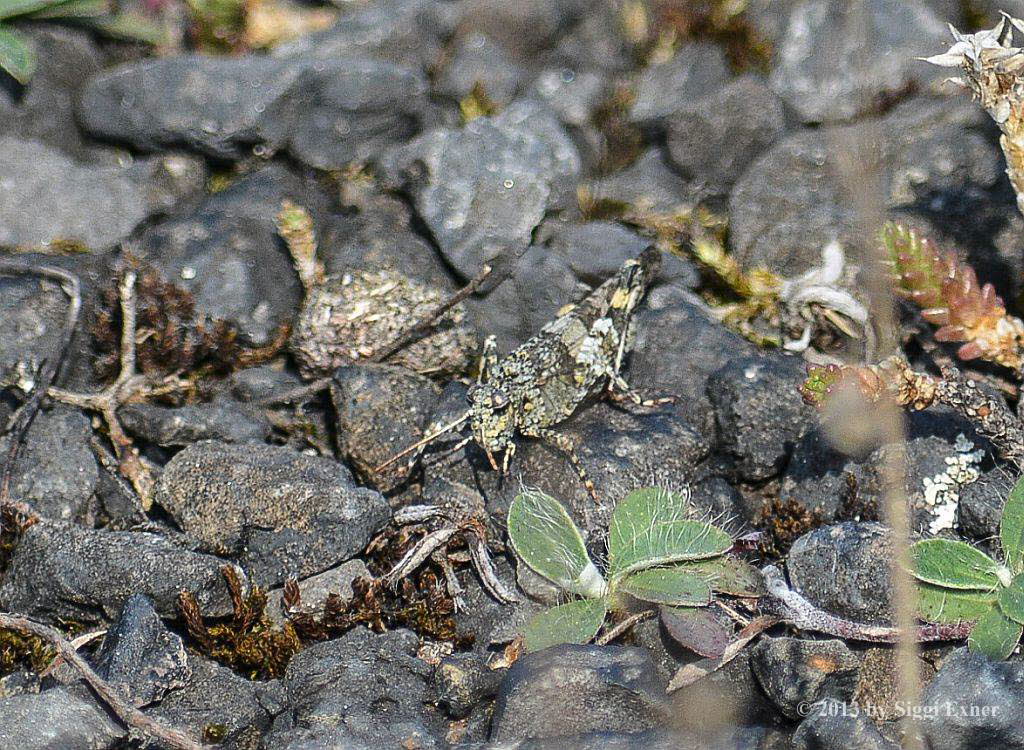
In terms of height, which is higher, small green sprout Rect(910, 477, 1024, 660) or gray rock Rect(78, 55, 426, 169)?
gray rock Rect(78, 55, 426, 169)

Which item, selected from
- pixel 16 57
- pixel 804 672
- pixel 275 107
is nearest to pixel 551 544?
pixel 804 672

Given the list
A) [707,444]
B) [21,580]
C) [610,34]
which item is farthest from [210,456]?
[610,34]

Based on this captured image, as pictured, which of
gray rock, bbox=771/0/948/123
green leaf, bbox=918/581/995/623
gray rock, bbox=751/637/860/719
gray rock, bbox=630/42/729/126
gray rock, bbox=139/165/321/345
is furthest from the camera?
gray rock, bbox=630/42/729/126

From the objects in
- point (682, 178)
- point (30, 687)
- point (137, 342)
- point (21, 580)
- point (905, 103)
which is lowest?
point (30, 687)

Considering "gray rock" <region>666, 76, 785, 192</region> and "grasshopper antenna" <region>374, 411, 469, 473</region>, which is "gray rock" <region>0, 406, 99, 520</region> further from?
"gray rock" <region>666, 76, 785, 192</region>

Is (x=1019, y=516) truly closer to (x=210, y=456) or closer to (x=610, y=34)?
(x=210, y=456)

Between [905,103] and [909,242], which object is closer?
[909,242]

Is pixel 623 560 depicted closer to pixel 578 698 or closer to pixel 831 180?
pixel 578 698

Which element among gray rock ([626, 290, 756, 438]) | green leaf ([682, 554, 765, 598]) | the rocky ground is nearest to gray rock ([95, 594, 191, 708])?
the rocky ground
